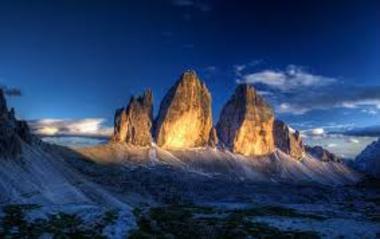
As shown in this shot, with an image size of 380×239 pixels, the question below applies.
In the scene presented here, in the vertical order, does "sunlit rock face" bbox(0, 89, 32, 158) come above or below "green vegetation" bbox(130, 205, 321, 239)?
above

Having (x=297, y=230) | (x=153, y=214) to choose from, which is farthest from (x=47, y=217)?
(x=297, y=230)

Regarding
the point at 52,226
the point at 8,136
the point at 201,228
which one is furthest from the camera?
the point at 8,136

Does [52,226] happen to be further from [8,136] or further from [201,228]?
[8,136]

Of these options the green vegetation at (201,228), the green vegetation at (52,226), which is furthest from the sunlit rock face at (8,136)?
the green vegetation at (201,228)

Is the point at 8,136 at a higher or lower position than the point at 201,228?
higher

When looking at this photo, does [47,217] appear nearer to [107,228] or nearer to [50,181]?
[107,228]

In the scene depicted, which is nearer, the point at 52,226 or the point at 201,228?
the point at 52,226

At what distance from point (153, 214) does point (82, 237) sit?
13950 mm

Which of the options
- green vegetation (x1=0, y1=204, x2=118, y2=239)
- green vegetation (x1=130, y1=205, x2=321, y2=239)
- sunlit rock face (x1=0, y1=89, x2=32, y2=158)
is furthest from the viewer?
sunlit rock face (x1=0, y1=89, x2=32, y2=158)

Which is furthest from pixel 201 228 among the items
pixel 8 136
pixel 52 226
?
pixel 8 136

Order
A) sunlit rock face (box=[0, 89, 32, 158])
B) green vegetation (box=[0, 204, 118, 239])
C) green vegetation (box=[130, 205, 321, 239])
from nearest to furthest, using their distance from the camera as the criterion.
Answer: green vegetation (box=[0, 204, 118, 239]) < green vegetation (box=[130, 205, 321, 239]) < sunlit rock face (box=[0, 89, 32, 158])

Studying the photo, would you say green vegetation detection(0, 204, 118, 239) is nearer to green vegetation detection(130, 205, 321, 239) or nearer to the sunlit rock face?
green vegetation detection(130, 205, 321, 239)

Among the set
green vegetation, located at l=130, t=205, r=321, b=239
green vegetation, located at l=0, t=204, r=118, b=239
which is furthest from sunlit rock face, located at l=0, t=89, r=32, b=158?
green vegetation, located at l=130, t=205, r=321, b=239

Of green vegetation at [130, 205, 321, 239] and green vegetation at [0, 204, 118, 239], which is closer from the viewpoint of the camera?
green vegetation at [0, 204, 118, 239]
